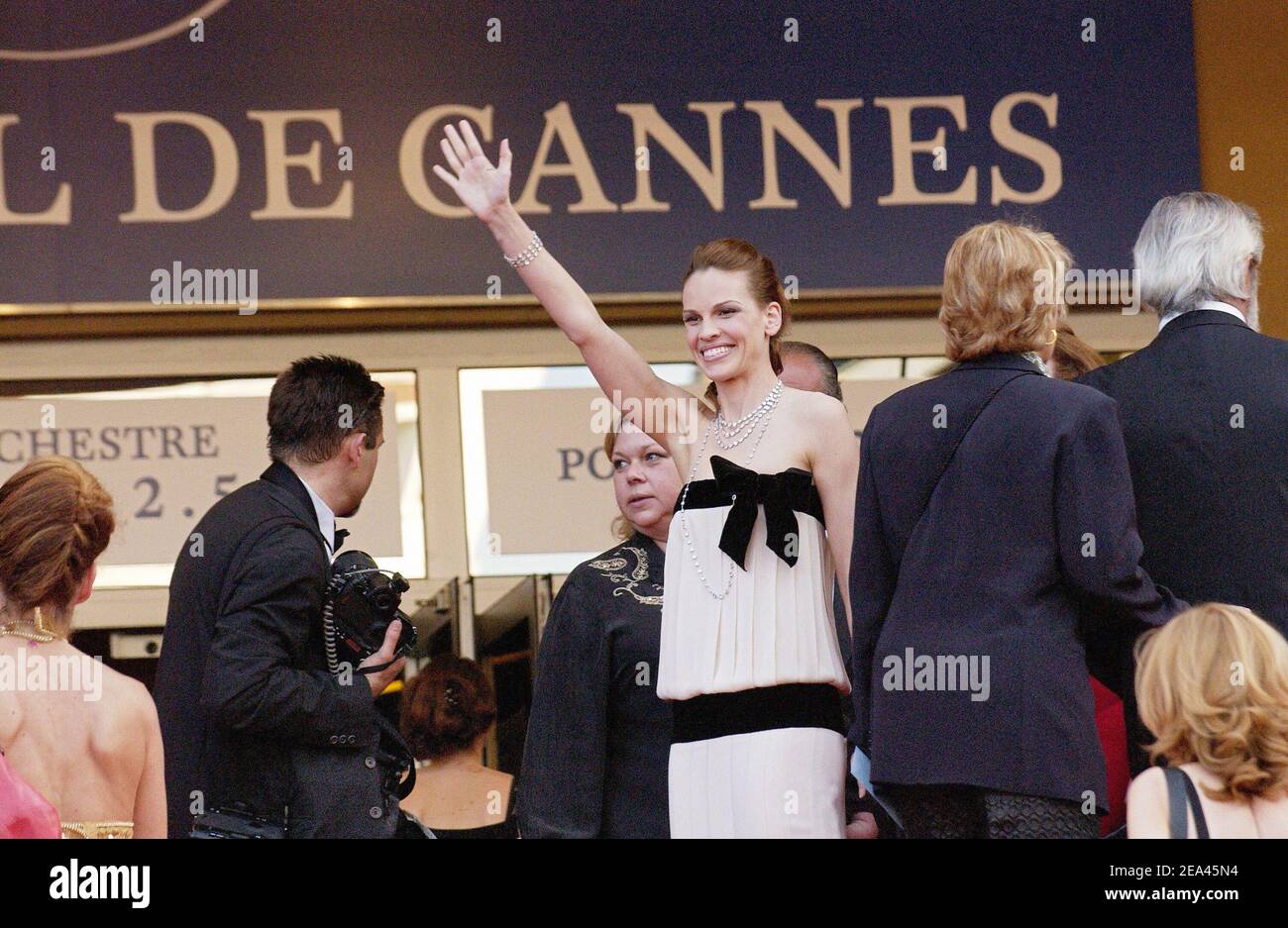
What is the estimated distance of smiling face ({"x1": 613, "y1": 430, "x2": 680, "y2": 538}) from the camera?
13.9 ft

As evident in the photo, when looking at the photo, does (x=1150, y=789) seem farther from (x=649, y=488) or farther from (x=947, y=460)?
(x=649, y=488)

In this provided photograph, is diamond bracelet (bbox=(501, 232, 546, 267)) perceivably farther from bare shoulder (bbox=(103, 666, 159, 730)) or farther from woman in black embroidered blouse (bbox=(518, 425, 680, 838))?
bare shoulder (bbox=(103, 666, 159, 730))

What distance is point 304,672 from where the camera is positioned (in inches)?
158

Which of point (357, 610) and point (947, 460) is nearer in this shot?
point (947, 460)

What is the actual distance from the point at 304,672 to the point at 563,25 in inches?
111

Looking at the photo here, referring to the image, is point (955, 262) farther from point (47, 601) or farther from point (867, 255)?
point (867, 255)

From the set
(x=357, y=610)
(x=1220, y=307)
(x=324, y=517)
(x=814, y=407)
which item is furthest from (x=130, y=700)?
(x=1220, y=307)

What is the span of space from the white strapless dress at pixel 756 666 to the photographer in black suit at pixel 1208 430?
0.57 meters

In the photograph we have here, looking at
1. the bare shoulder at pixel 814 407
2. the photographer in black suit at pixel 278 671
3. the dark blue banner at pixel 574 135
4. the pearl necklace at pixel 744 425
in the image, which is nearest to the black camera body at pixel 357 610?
the photographer in black suit at pixel 278 671

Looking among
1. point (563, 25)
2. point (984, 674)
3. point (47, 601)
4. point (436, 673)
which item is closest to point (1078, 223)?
point (563, 25)

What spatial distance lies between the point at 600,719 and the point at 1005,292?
1269mm

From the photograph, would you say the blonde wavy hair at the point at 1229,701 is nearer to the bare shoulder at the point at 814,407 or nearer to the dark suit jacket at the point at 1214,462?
the dark suit jacket at the point at 1214,462

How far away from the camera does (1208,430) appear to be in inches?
140

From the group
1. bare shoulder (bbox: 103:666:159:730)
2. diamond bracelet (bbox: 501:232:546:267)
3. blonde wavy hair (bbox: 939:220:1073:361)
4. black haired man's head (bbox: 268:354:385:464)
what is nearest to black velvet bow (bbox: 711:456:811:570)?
blonde wavy hair (bbox: 939:220:1073:361)
